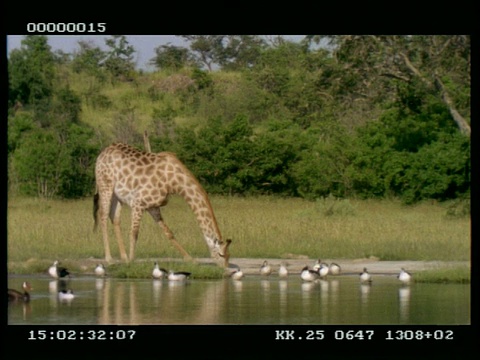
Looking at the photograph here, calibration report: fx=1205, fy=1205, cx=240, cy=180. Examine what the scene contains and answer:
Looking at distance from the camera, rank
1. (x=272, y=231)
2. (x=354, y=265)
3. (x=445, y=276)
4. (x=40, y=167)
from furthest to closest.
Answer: (x=40, y=167)
(x=272, y=231)
(x=354, y=265)
(x=445, y=276)

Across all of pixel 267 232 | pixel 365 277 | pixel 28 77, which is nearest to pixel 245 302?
pixel 365 277

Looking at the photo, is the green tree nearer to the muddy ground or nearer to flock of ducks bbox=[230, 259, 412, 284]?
the muddy ground

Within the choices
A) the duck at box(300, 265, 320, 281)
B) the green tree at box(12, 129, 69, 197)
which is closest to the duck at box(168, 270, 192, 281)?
the duck at box(300, 265, 320, 281)

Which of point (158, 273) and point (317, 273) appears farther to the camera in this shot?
point (317, 273)

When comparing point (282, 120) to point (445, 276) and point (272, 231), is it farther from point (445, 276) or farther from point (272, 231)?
point (445, 276)

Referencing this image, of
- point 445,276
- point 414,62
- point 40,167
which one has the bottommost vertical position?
point 445,276

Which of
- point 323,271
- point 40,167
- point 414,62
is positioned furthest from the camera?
point 40,167

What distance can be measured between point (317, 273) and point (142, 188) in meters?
Answer: 3.04

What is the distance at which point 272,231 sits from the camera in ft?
59.7

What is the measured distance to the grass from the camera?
16094 mm

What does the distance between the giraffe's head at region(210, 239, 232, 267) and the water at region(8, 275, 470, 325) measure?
65 centimetres

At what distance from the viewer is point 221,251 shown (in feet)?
49.3

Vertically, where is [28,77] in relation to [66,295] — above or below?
above
